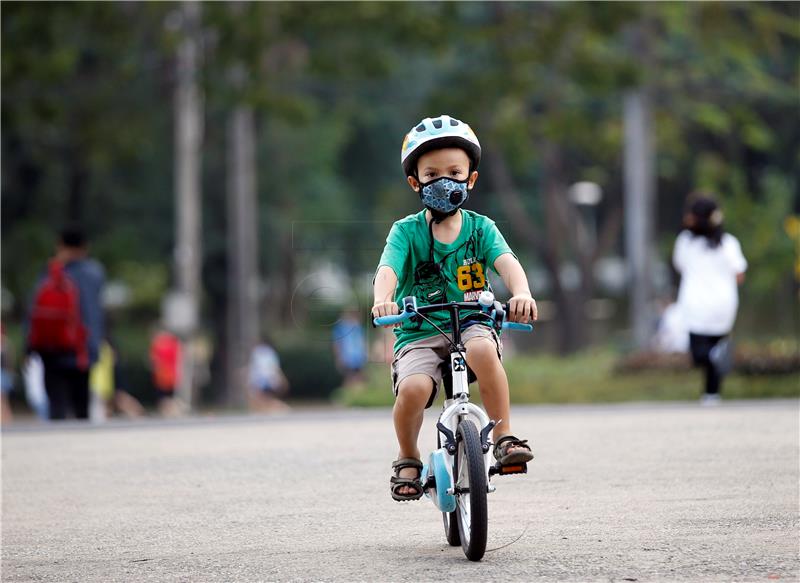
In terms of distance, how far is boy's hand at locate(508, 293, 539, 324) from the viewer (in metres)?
6.46

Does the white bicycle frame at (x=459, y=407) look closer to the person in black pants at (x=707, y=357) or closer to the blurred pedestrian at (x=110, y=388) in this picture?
the person in black pants at (x=707, y=357)

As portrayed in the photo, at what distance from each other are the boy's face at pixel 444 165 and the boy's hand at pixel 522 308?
623 mm

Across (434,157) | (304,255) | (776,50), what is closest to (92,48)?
(776,50)

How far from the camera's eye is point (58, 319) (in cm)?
1406

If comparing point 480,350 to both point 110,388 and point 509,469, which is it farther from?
point 110,388

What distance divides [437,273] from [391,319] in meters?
0.56

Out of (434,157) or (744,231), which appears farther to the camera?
(744,231)

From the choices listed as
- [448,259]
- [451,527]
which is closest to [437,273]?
[448,259]

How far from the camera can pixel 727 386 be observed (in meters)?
17.3

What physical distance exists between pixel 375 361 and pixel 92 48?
7.69m

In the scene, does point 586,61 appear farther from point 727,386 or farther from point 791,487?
point 791,487

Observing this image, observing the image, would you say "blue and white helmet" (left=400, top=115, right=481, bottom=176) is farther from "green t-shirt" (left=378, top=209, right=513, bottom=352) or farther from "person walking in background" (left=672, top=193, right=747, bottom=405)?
"person walking in background" (left=672, top=193, right=747, bottom=405)

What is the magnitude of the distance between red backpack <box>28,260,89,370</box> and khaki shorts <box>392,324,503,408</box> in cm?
760

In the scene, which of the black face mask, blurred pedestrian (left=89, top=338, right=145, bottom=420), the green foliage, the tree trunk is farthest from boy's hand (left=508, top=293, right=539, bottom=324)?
the tree trunk
